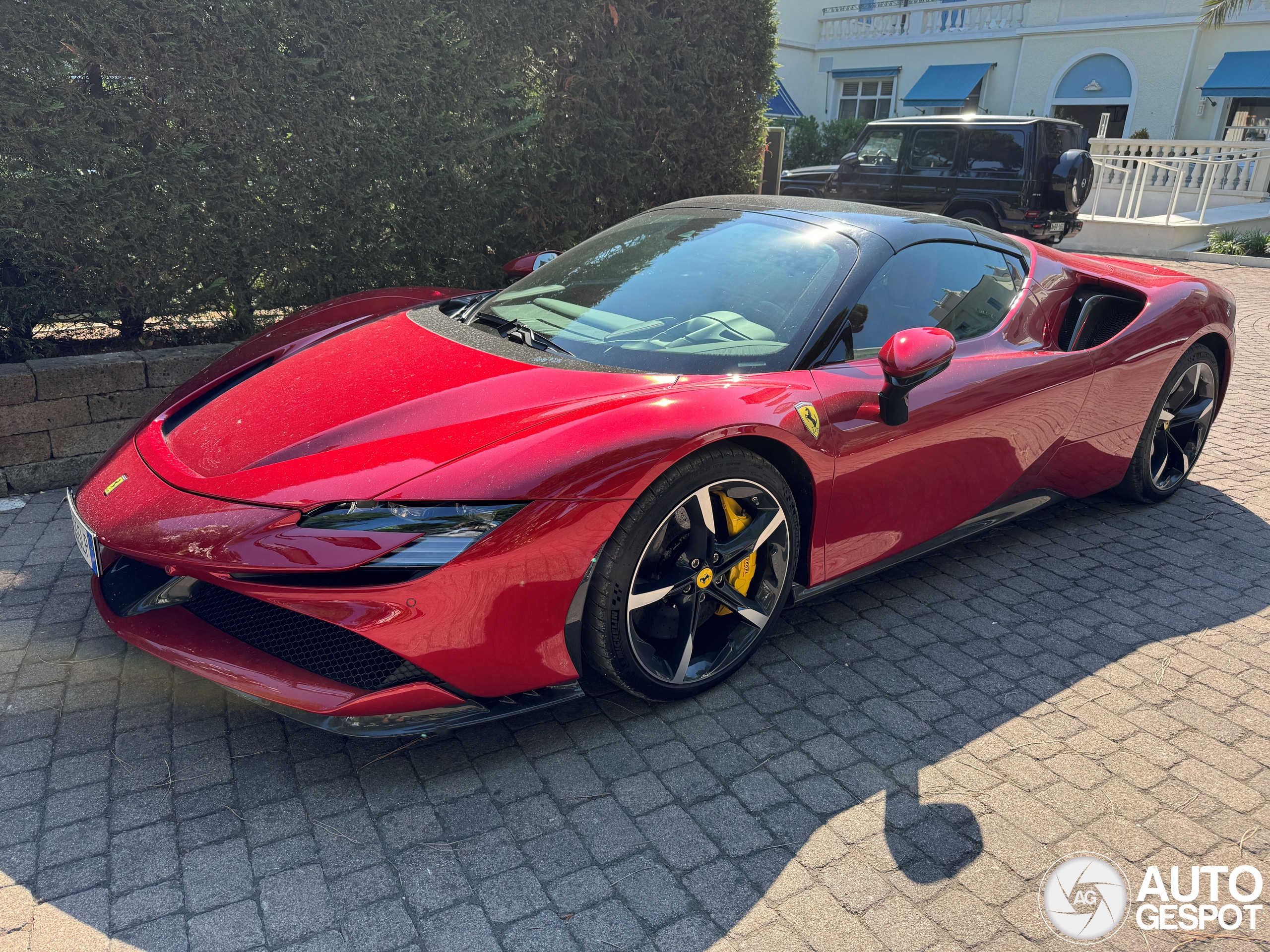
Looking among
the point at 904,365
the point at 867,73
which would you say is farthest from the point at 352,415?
the point at 867,73

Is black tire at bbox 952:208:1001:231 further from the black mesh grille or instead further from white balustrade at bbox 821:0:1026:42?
white balustrade at bbox 821:0:1026:42

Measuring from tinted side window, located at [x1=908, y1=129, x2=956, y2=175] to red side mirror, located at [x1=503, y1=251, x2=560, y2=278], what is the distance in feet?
32.6

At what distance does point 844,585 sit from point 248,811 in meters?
1.94

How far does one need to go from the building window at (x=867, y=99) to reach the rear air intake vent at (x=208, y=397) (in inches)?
1127

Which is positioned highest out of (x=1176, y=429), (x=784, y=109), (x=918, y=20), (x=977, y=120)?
(x=918, y=20)

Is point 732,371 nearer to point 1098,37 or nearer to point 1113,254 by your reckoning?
point 1113,254

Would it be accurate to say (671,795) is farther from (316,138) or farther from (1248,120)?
(1248,120)

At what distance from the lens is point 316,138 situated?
4.91 m

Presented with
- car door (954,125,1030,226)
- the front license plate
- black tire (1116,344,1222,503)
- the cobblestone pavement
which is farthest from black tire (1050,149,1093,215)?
the front license plate

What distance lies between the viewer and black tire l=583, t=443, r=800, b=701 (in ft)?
7.84

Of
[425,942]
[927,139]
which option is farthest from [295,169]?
[927,139]

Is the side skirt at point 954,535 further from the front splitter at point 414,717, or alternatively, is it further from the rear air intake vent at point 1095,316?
the front splitter at point 414,717

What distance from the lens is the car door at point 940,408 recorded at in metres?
2.87

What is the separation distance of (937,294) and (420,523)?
2.14 meters
